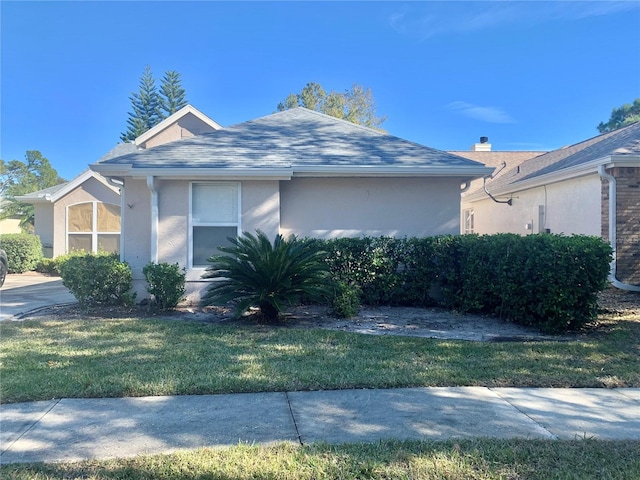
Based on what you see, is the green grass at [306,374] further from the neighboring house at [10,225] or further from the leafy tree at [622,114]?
the leafy tree at [622,114]

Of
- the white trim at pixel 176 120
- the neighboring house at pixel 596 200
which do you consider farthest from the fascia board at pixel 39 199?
the neighboring house at pixel 596 200

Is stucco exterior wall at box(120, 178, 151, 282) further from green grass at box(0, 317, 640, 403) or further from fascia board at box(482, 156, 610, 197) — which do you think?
fascia board at box(482, 156, 610, 197)

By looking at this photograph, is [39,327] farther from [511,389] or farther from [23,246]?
[23,246]

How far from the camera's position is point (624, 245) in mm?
10250

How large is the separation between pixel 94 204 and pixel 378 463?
17.0 m

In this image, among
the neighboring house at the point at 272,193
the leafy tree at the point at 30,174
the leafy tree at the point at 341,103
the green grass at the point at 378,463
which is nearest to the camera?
the green grass at the point at 378,463

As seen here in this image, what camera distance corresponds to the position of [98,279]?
27.7 ft

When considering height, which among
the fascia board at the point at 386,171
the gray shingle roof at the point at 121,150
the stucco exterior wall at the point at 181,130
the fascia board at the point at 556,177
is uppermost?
the stucco exterior wall at the point at 181,130

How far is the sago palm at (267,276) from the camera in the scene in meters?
7.24

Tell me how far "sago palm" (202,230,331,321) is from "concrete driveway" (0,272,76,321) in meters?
4.18

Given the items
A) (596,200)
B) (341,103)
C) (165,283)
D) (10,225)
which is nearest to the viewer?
(165,283)

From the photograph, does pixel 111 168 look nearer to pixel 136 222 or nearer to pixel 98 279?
pixel 136 222

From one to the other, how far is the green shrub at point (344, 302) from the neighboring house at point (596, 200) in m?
6.56

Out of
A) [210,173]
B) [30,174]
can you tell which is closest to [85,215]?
[210,173]
